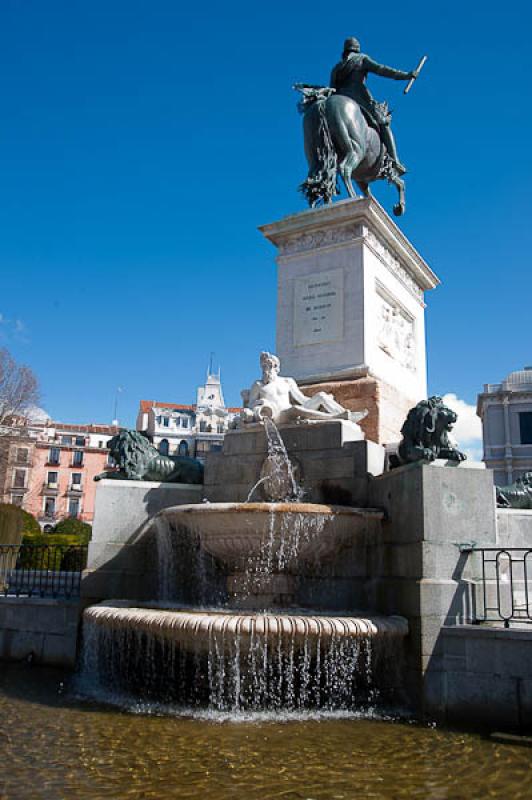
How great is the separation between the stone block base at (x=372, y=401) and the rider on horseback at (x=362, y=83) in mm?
5499

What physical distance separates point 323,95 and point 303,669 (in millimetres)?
10317

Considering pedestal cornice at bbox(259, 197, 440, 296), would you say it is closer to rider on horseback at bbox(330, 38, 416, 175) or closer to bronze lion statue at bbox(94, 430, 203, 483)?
rider on horseback at bbox(330, 38, 416, 175)

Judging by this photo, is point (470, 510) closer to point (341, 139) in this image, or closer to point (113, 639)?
point (113, 639)

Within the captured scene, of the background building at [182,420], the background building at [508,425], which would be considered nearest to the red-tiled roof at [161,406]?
the background building at [182,420]

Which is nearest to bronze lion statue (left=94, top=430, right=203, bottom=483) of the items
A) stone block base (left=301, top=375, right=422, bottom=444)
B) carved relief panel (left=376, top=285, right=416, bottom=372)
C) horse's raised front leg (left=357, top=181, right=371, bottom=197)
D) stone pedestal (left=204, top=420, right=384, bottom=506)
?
stone pedestal (left=204, top=420, right=384, bottom=506)

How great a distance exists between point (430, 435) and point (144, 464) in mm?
4252

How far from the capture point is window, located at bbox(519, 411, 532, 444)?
58334mm

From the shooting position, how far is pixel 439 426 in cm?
816

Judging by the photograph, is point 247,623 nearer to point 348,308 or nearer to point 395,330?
point 348,308

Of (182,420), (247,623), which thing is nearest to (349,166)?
(247,623)

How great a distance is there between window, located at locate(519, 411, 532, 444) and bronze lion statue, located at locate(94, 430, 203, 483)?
52473mm

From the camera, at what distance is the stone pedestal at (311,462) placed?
30.2 ft

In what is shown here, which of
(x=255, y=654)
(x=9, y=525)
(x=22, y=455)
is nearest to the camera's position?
(x=255, y=654)

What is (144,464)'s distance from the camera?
10359mm
